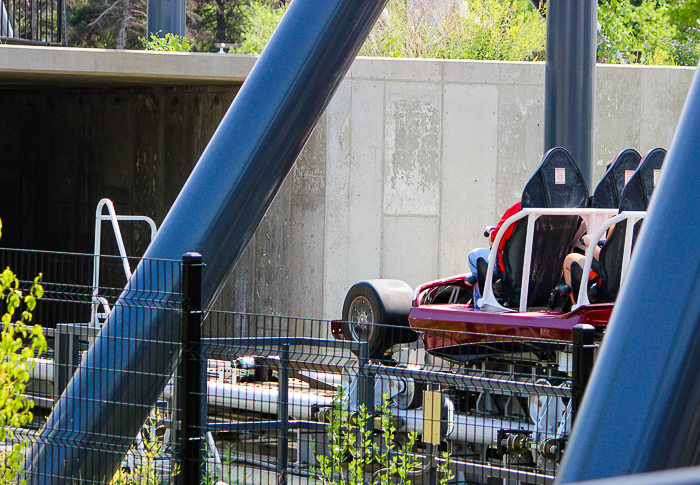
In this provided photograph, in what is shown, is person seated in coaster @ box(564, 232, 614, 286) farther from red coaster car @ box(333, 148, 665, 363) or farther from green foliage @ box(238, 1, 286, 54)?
green foliage @ box(238, 1, 286, 54)

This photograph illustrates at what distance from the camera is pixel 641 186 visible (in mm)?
6398

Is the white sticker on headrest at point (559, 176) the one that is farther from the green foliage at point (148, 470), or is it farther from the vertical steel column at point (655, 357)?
the vertical steel column at point (655, 357)

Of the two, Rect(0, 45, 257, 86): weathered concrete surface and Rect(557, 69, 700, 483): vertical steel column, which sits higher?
Rect(0, 45, 257, 86): weathered concrete surface

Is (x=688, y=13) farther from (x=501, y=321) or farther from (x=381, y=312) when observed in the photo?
(x=501, y=321)

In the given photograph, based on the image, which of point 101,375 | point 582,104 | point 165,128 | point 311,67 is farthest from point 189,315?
point 165,128

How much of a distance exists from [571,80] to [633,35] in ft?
52.6

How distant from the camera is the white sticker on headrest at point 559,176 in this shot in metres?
6.76

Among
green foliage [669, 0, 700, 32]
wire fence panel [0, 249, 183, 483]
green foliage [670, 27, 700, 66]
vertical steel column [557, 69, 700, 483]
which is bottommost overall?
wire fence panel [0, 249, 183, 483]

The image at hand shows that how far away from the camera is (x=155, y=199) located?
1373 cm

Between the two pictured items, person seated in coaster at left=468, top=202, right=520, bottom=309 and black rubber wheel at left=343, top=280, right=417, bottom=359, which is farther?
black rubber wheel at left=343, top=280, right=417, bottom=359

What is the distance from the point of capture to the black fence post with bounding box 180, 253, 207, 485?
4.16 meters

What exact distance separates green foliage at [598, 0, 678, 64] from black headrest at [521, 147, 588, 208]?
10.3 m

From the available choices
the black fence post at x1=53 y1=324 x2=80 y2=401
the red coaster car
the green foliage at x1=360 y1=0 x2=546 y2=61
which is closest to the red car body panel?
the red coaster car

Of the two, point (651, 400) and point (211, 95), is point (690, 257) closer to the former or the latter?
point (651, 400)
